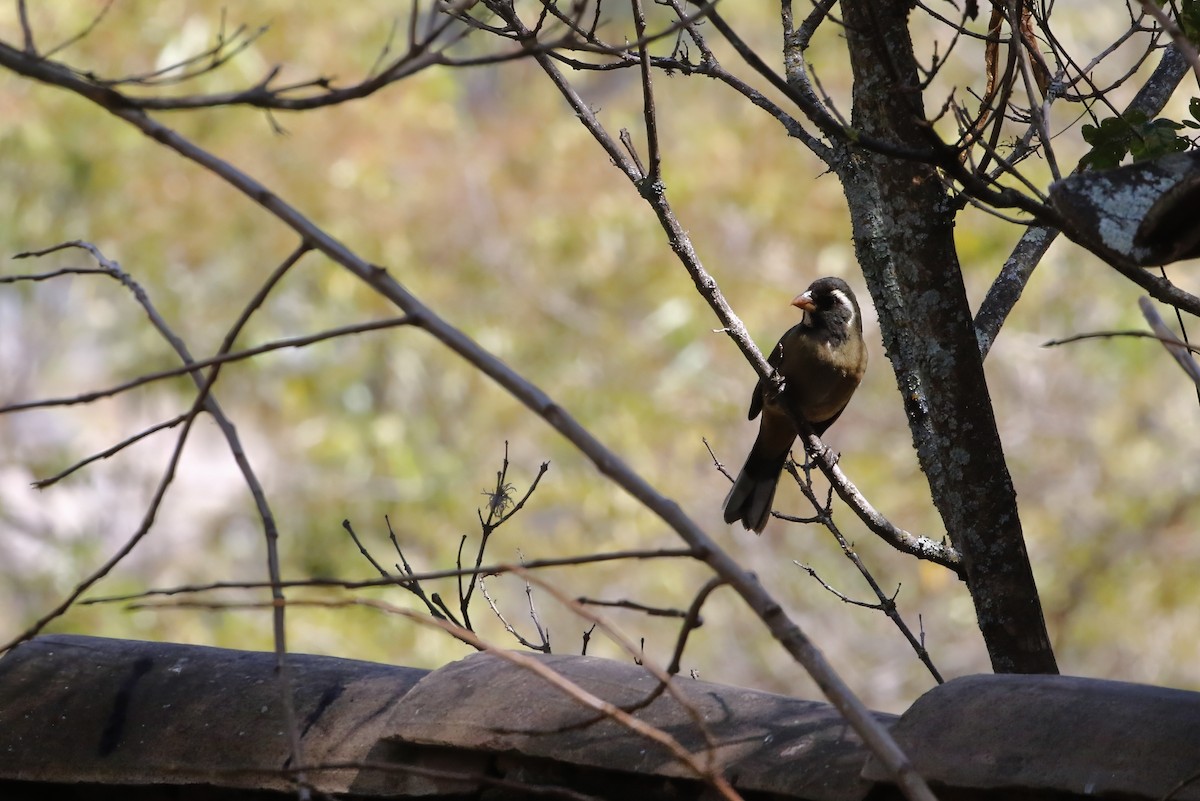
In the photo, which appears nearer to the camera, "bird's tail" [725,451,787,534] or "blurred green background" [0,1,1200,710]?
"bird's tail" [725,451,787,534]

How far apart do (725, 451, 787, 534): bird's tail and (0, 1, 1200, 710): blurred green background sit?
3253 mm

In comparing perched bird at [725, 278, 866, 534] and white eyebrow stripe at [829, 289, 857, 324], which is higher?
white eyebrow stripe at [829, 289, 857, 324]

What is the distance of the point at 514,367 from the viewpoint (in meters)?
9.06

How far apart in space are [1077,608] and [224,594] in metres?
5.59

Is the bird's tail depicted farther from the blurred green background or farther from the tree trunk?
the blurred green background

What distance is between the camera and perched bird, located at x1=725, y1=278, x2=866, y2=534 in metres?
4.84

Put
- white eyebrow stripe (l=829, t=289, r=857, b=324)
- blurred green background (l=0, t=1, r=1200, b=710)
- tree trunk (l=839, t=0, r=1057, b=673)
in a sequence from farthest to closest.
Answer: blurred green background (l=0, t=1, r=1200, b=710) → white eyebrow stripe (l=829, t=289, r=857, b=324) → tree trunk (l=839, t=0, r=1057, b=673)

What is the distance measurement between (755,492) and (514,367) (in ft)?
13.6

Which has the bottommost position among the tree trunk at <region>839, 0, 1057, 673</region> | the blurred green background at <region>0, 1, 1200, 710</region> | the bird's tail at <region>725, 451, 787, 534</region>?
the tree trunk at <region>839, 0, 1057, 673</region>

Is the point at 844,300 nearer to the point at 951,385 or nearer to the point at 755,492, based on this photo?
the point at 755,492

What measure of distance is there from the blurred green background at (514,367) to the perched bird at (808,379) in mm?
3275

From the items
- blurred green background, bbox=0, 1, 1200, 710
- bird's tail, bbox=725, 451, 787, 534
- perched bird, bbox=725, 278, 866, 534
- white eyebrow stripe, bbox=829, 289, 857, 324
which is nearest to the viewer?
perched bird, bbox=725, 278, 866, 534

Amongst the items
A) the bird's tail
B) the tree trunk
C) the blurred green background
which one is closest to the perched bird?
the bird's tail

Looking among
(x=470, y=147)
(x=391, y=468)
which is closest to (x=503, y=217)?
(x=470, y=147)
